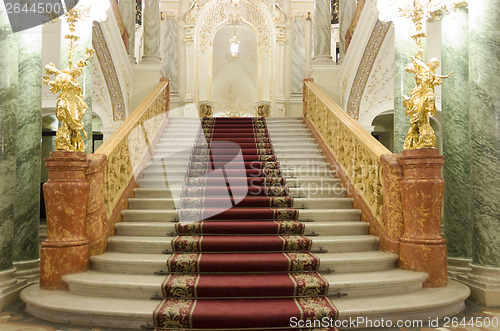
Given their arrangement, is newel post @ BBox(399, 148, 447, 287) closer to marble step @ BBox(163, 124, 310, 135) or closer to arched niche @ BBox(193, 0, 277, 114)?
marble step @ BBox(163, 124, 310, 135)

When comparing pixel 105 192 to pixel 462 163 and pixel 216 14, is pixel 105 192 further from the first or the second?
pixel 216 14

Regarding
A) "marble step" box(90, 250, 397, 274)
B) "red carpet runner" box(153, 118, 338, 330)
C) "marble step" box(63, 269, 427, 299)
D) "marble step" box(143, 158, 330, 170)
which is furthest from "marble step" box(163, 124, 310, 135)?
"marble step" box(63, 269, 427, 299)

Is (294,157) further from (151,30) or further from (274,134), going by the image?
(151,30)

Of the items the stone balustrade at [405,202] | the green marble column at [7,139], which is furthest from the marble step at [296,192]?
the green marble column at [7,139]

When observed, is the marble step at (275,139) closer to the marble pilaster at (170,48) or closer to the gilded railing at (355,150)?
the gilded railing at (355,150)

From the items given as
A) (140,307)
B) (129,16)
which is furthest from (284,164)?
(129,16)

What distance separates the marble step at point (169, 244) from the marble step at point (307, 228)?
0.43 feet

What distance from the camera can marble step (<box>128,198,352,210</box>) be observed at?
450cm

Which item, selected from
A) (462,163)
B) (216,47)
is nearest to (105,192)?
(462,163)

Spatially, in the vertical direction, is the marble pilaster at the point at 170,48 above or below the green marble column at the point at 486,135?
above

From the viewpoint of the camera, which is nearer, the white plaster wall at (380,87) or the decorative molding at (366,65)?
the decorative molding at (366,65)

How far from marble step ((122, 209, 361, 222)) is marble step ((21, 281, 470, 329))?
118cm

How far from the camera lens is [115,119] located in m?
8.21

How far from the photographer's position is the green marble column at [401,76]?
4734 millimetres
